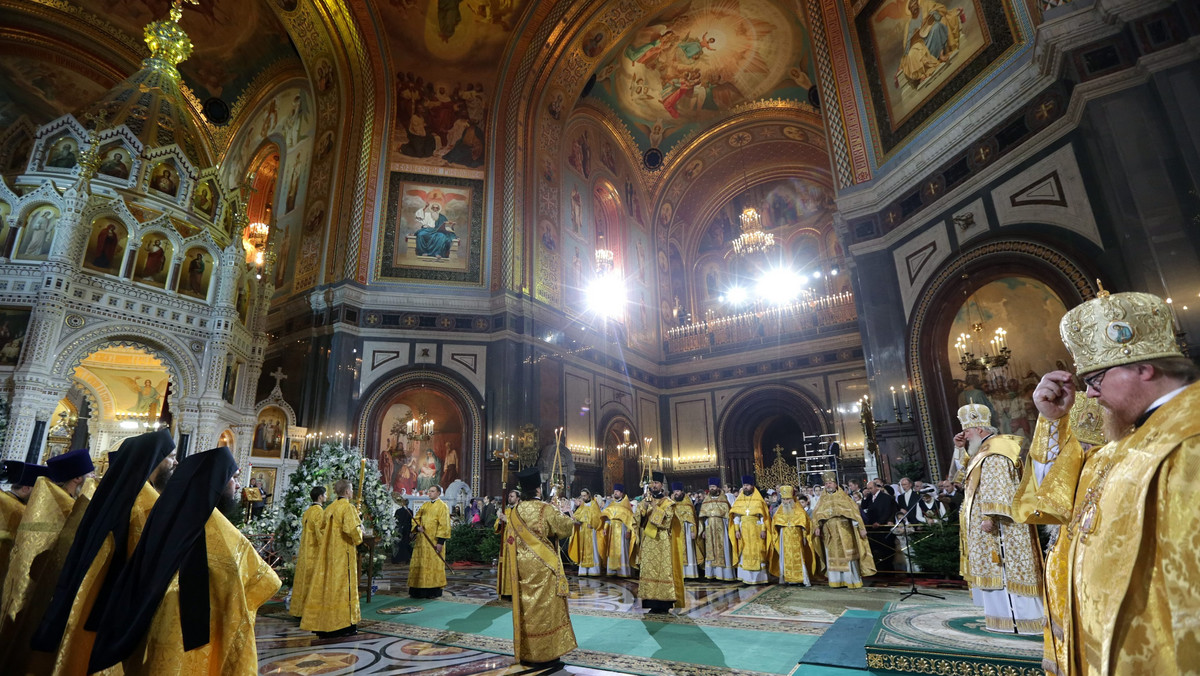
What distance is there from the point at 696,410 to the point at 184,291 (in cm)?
1531

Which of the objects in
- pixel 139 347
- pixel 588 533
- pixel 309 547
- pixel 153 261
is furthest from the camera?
pixel 153 261

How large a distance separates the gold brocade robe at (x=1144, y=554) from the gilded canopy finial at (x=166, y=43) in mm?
17247

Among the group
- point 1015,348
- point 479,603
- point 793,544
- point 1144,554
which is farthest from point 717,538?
point 1144,554

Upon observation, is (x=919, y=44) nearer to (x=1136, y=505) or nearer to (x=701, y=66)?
(x=701, y=66)

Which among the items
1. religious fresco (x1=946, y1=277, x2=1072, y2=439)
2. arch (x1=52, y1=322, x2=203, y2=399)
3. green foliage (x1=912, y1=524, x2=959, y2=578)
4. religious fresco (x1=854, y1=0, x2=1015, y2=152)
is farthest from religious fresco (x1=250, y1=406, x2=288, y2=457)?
religious fresco (x1=854, y1=0, x2=1015, y2=152)

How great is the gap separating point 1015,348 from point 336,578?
9889 millimetres

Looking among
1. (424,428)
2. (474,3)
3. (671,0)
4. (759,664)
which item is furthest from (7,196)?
(671,0)

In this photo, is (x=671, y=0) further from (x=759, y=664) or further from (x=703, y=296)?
(x=759, y=664)

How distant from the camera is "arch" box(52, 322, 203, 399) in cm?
962

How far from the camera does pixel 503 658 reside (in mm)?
4754

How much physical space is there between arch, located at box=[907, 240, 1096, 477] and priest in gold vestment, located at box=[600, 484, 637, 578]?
203 inches

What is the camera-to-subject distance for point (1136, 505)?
130 centimetres

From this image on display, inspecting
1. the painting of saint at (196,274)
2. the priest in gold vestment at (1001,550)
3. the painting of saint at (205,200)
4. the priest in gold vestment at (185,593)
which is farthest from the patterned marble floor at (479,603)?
the painting of saint at (205,200)

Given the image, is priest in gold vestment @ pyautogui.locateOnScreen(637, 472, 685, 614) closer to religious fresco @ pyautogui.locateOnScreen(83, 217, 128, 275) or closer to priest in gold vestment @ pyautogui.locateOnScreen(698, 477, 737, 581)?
priest in gold vestment @ pyautogui.locateOnScreen(698, 477, 737, 581)
